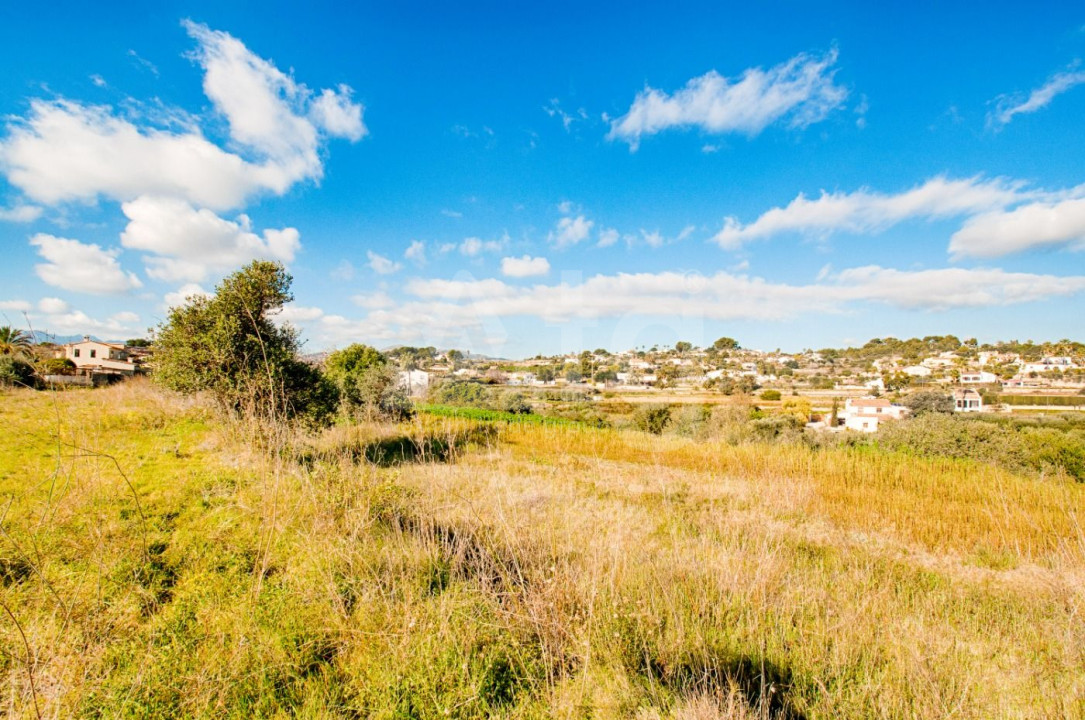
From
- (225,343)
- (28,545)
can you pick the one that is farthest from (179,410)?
(28,545)

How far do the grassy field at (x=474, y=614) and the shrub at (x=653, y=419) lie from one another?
1561 cm

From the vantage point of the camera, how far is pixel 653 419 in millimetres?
22719

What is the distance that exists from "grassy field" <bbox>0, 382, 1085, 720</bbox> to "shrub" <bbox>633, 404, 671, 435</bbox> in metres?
15.6

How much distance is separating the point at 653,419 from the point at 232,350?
19484 mm

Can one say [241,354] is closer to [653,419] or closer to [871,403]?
[653,419]

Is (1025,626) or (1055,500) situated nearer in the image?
(1025,626)

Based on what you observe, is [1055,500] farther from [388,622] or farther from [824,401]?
[824,401]

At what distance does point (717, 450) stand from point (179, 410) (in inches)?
533

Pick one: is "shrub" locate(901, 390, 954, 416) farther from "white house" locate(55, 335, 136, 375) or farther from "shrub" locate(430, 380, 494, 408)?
"white house" locate(55, 335, 136, 375)

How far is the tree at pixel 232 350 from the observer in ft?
22.9

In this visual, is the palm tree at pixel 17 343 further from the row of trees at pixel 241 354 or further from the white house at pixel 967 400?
the white house at pixel 967 400

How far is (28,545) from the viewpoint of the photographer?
3.66 meters

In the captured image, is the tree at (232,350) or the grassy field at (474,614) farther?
the tree at (232,350)

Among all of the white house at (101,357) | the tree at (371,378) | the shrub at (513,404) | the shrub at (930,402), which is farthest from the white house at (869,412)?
the white house at (101,357)
